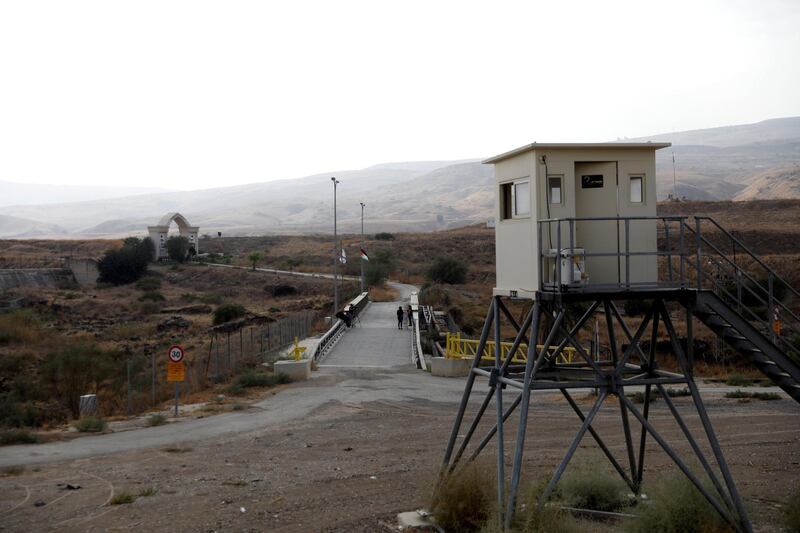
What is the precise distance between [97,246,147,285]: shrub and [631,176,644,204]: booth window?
81.0 meters

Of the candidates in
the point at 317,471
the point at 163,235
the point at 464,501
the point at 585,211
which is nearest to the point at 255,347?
the point at 317,471

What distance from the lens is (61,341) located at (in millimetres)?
44031

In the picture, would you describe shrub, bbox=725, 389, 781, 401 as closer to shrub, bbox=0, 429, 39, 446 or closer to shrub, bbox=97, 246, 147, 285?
shrub, bbox=0, 429, 39, 446

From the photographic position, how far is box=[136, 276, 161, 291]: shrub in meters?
79.2

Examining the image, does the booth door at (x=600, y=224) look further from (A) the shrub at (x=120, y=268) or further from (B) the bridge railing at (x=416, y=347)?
(A) the shrub at (x=120, y=268)

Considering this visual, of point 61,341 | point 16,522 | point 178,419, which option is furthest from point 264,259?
point 16,522

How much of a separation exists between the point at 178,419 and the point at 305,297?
157ft

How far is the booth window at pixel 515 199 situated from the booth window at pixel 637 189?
1485mm

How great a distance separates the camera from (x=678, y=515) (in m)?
10.2

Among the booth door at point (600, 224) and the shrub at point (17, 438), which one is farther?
the shrub at point (17, 438)

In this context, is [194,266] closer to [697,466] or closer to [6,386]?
[6,386]

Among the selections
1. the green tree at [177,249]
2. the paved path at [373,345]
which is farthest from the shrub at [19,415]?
the green tree at [177,249]

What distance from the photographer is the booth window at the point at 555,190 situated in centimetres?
1080

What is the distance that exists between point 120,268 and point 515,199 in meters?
81.6
